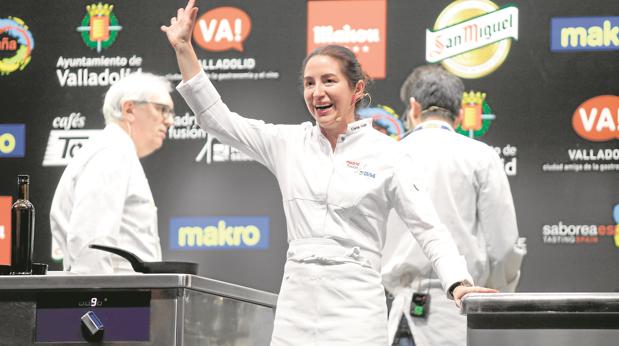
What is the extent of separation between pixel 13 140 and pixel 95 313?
3171 mm

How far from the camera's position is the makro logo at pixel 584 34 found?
515cm

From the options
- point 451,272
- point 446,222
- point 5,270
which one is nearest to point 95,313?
point 5,270

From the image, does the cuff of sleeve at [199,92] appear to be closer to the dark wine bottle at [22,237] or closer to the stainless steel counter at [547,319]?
the dark wine bottle at [22,237]

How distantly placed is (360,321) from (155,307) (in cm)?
53

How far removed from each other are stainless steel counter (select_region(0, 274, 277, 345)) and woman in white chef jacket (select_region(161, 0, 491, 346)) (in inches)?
10.2

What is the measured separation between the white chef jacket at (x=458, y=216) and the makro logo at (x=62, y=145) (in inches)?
89.0

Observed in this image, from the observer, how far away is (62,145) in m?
5.59

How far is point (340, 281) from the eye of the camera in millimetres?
2770

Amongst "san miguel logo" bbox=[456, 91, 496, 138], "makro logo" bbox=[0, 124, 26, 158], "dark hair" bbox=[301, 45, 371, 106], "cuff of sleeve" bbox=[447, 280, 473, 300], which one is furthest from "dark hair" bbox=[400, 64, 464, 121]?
"makro logo" bbox=[0, 124, 26, 158]

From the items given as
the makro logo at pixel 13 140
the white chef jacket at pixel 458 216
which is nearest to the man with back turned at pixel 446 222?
the white chef jacket at pixel 458 216

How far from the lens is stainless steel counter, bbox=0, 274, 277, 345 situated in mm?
2609

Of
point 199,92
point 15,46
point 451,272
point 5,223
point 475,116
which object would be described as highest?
point 15,46

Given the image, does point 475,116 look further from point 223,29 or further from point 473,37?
point 223,29

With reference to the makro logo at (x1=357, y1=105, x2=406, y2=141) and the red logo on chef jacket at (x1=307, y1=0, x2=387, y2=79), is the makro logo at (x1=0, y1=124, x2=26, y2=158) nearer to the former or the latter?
the red logo on chef jacket at (x1=307, y1=0, x2=387, y2=79)
